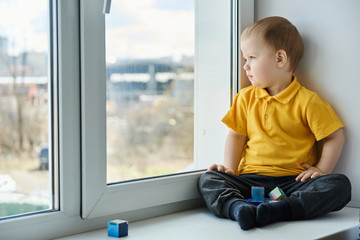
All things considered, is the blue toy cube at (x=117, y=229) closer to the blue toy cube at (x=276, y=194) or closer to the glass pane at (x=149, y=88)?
the glass pane at (x=149, y=88)

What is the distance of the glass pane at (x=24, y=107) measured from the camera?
1.00 metres

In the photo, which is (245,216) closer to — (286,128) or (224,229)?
(224,229)

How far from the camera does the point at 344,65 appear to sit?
141 cm

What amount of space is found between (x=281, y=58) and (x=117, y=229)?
0.74m

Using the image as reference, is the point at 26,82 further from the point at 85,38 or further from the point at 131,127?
the point at 131,127

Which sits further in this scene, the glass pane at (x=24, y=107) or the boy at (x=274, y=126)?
the boy at (x=274, y=126)

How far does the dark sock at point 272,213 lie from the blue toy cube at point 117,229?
33cm

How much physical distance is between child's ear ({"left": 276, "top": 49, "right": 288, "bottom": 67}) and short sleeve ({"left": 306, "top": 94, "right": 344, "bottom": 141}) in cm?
15

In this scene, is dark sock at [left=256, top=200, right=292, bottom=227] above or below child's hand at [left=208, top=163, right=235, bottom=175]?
below

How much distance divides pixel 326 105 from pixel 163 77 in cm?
52

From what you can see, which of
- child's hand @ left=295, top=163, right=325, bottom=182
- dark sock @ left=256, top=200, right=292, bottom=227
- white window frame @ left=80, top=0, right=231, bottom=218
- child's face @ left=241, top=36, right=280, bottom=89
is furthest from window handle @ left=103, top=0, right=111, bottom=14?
child's hand @ left=295, top=163, right=325, bottom=182

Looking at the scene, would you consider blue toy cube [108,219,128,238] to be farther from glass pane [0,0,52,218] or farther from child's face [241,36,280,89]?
child's face [241,36,280,89]

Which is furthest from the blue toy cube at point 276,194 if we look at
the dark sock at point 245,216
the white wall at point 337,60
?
the white wall at point 337,60

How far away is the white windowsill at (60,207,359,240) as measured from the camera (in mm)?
1076
